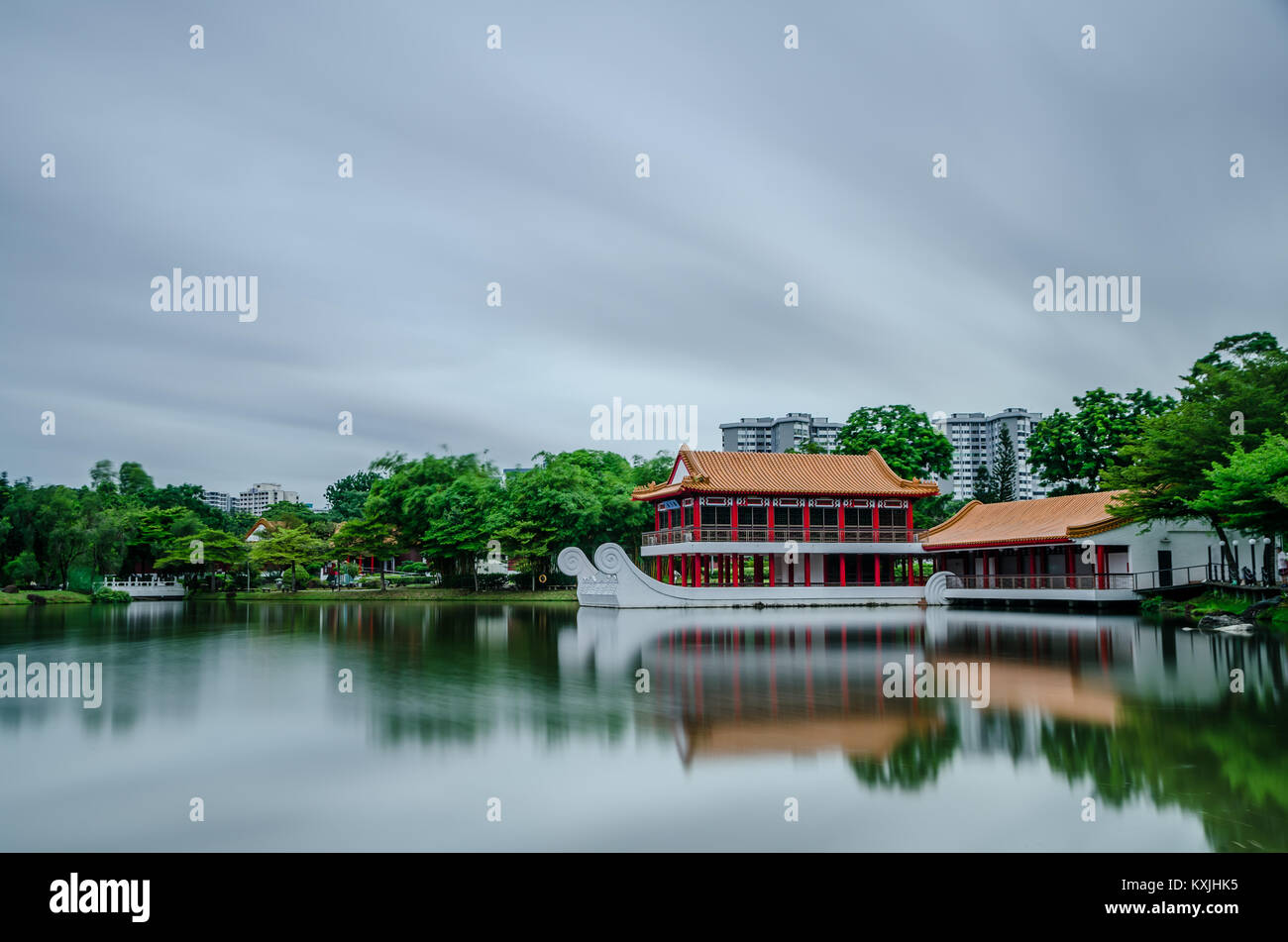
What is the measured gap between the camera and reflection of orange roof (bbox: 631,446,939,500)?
96.4 ft

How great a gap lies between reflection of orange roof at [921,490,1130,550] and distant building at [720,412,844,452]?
70.6 metres

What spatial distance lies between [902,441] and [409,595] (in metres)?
22.6

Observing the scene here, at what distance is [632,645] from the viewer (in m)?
15.6

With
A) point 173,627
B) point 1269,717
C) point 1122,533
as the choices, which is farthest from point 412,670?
point 1122,533

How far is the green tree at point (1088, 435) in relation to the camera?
36.2 meters

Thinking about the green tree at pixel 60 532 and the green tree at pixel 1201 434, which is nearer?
the green tree at pixel 1201 434

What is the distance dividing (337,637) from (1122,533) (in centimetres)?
2144

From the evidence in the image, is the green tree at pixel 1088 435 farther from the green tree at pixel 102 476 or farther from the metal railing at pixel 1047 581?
the green tree at pixel 102 476

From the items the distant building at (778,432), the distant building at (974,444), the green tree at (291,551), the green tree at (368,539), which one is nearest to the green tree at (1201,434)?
the green tree at (368,539)

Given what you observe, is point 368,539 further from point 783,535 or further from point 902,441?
point 902,441

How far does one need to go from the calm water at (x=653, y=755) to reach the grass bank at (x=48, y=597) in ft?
83.9

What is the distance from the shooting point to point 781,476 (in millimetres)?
30578

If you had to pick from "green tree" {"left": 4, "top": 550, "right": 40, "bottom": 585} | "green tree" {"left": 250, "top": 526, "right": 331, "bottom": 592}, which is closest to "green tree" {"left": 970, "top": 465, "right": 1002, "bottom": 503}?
"green tree" {"left": 250, "top": 526, "right": 331, "bottom": 592}

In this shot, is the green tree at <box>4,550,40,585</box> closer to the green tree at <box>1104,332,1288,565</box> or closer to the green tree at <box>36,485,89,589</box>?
the green tree at <box>36,485,89,589</box>
